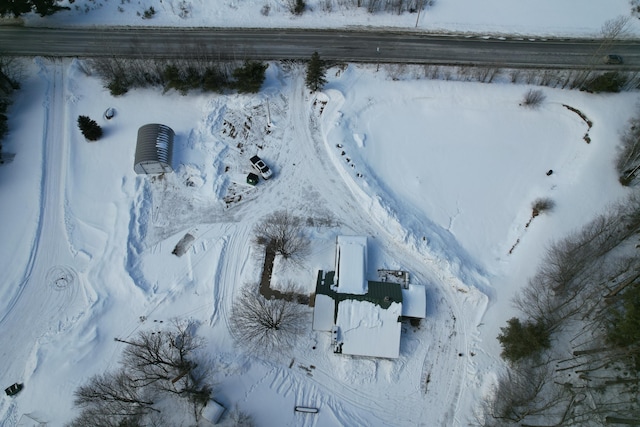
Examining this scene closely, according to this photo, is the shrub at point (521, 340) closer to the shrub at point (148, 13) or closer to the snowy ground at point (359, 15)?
the snowy ground at point (359, 15)

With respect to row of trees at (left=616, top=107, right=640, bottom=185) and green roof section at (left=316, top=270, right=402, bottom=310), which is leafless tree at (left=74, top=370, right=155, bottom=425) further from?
row of trees at (left=616, top=107, right=640, bottom=185)

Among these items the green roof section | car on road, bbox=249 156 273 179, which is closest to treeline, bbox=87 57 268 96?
car on road, bbox=249 156 273 179

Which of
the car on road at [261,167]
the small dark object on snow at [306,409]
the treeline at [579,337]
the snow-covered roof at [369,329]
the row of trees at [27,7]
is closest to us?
the treeline at [579,337]

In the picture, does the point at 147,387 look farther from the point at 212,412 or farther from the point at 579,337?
the point at 579,337

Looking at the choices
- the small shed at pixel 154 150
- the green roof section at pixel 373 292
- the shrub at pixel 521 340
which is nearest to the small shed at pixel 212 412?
the green roof section at pixel 373 292

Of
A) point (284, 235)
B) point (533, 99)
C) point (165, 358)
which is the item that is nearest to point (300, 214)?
point (284, 235)

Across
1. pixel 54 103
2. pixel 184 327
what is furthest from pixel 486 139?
pixel 54 103

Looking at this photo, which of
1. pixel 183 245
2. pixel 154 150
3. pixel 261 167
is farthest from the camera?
pixel 261 167
